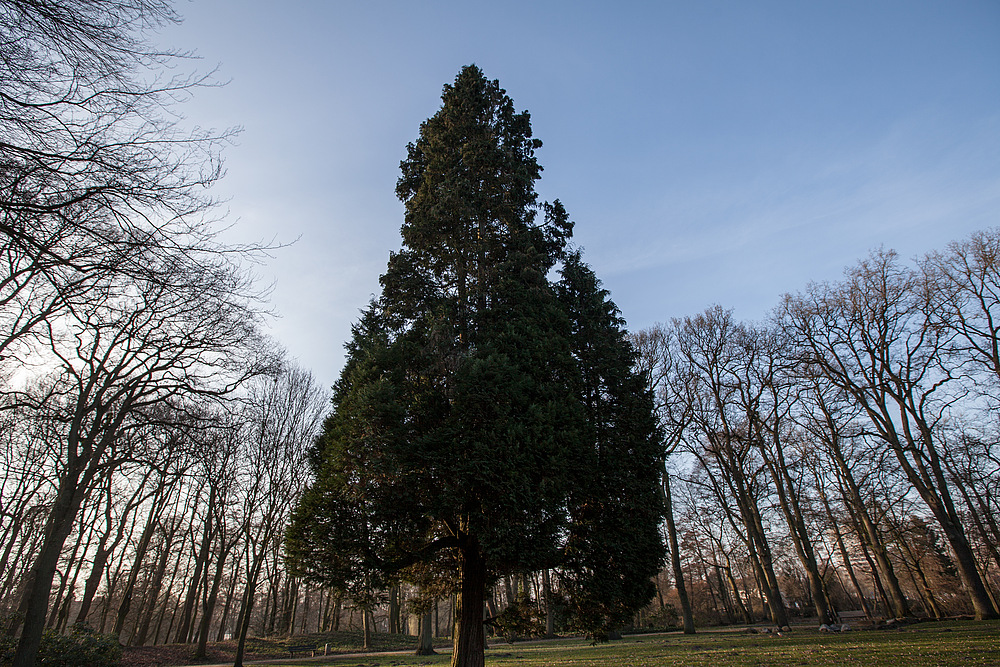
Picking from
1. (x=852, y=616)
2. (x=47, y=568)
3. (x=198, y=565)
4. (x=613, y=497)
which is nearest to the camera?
(x=613, y=497)

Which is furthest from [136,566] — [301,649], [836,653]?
[836,653]

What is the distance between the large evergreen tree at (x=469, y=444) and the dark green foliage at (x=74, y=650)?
9.39 m

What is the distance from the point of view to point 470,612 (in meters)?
8.48

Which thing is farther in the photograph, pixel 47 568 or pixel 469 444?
pixel 47 568

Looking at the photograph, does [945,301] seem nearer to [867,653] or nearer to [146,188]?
[867,653]

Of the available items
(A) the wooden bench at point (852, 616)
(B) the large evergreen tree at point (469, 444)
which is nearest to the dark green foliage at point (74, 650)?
(B) the large evergreen tree at point (469, 444)

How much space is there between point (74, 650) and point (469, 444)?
14.2m

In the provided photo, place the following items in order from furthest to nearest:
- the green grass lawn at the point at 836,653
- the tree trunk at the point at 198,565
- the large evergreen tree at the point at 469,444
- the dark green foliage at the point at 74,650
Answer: the tree trunk at the point at 198,565 → the dark green foliage at the point at 74,650 → the green grass lawn at the point at 836,653 → the large evergreen tree at the point at 469,444

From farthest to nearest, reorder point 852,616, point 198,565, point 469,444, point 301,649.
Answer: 1. point 852,616
2. point 198,565
3. point 301,649
4. point 469,444

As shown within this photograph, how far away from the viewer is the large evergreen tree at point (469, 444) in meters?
8.08

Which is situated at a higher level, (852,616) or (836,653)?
(836,653)

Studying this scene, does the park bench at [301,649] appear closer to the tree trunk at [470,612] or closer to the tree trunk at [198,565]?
the tree trunk at [198,565]

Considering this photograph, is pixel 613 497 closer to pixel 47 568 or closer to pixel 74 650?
pixel 47 568

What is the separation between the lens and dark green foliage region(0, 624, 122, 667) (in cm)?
1153
